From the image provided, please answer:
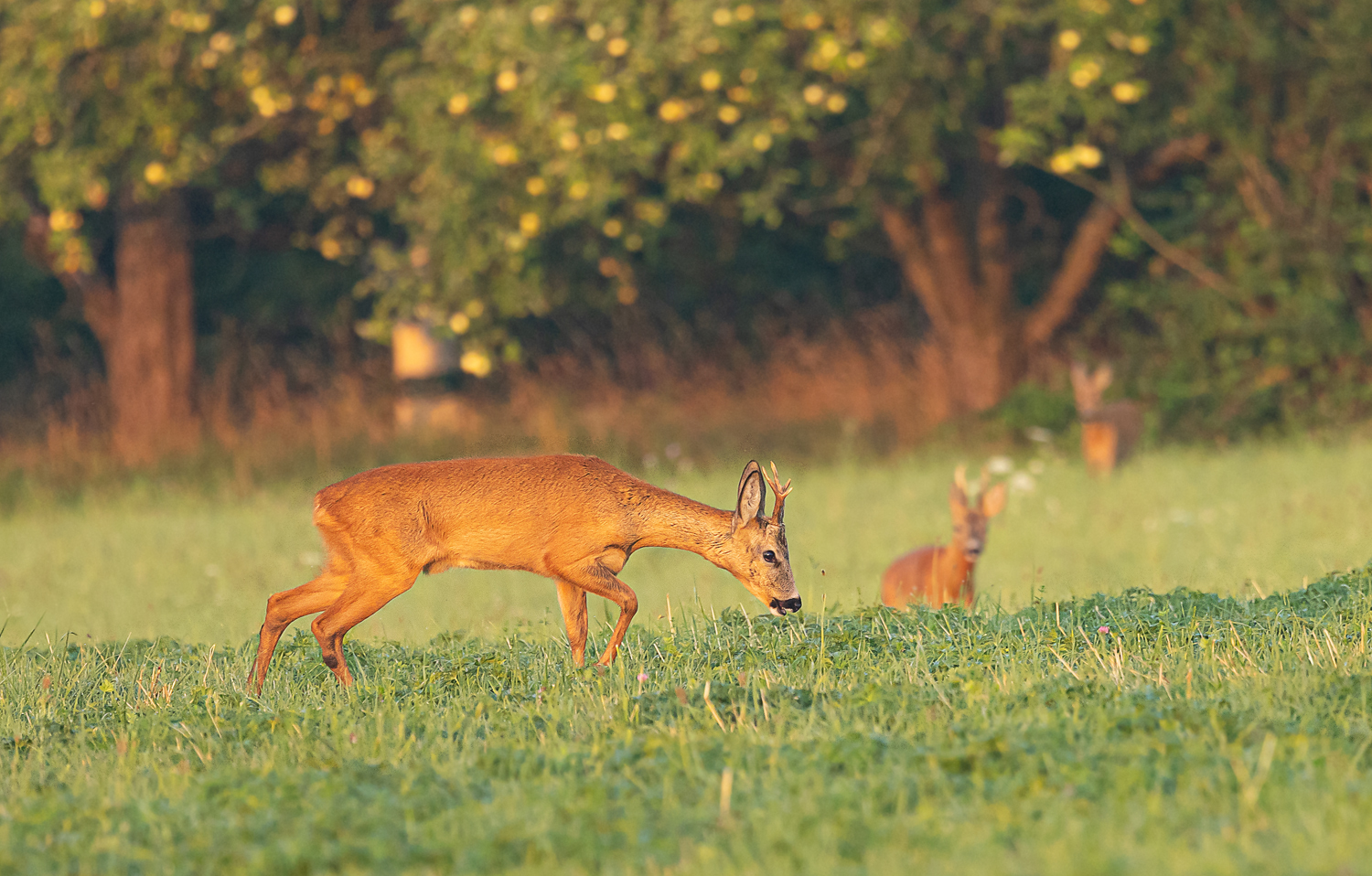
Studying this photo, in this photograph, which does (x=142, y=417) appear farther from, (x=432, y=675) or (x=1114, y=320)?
(x=432, y=675)

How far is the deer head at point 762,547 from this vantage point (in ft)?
19.9

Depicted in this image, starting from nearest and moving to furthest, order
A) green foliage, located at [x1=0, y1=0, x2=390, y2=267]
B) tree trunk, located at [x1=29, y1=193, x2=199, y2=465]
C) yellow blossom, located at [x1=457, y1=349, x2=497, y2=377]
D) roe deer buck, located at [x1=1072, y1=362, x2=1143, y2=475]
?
yellow blossom, located at [x1=457, y1=349, x2=497, y2=377], green foliage, located at [x1=0, y1=0, x2=390, y2=267], roe deer buck, located at [x1=1072, y1=362, x2=1143, y2=475], tree trunk, located at [x1=29, y1=193, x2=199, y2=465]

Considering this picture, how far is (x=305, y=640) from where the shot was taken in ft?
23.9

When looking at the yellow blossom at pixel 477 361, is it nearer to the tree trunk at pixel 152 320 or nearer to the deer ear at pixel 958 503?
the tree trunk at pixel 152 320

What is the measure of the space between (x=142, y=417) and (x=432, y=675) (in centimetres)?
1302

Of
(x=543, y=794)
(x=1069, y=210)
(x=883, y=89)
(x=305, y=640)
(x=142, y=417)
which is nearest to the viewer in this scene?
(x=543, y=794)

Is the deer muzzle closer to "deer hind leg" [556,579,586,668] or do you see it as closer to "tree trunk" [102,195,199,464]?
"deer hind leg" [556,579,586,668]

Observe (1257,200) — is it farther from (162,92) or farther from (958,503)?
(162,92)

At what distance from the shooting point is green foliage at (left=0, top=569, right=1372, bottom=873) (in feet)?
13.1

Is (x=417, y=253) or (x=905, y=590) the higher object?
(x=417, y=253)

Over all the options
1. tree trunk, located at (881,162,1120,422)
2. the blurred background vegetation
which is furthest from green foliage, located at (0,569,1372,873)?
tree trunk, located at (881,162,1120,422)

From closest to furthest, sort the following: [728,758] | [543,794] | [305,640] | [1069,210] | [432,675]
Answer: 1. [543,794]
2. [728,758]
3. [432,675]
4. [305,640]
5. [1069,210]

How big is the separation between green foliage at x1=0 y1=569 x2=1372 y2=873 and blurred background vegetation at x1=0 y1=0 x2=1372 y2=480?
282 inches

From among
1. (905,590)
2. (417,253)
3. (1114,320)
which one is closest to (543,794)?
(905,590)
